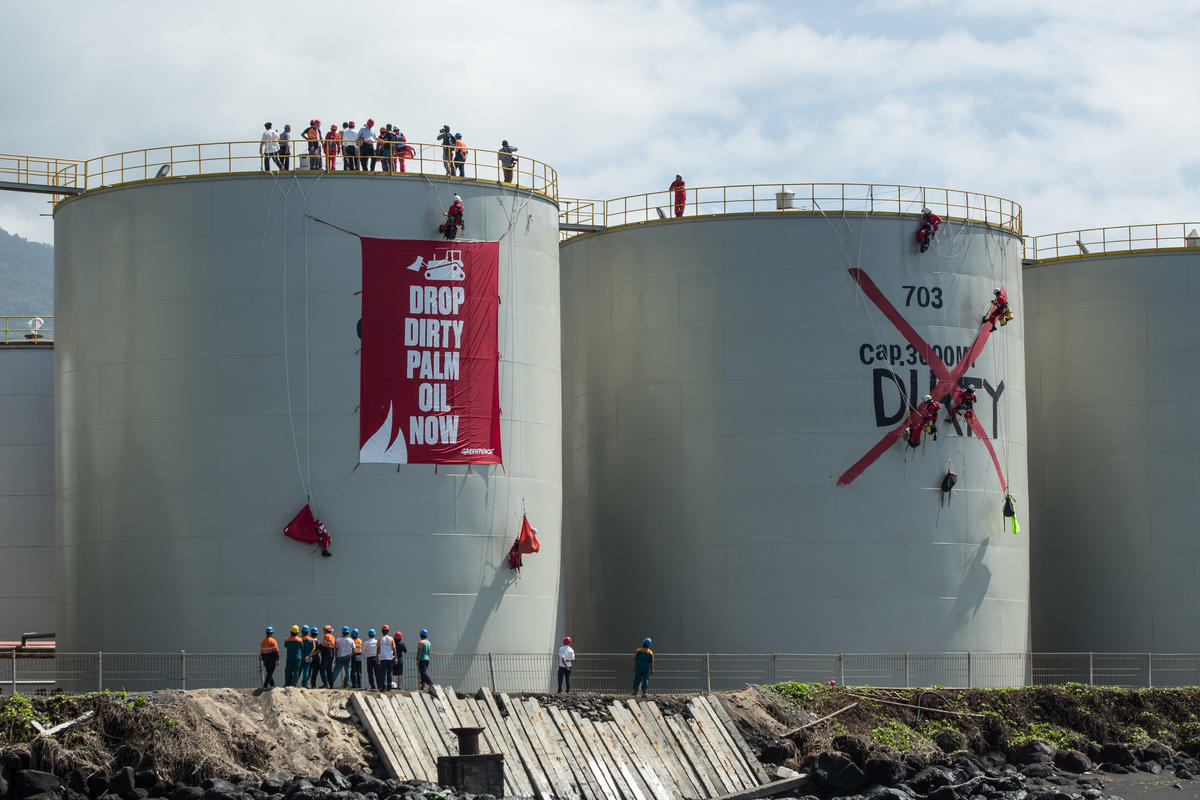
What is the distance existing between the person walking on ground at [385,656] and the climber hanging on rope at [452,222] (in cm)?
1173

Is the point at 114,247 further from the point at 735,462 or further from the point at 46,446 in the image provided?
the point at 735,462

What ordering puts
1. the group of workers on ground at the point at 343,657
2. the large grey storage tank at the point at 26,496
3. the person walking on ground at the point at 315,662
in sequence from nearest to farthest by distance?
the group of workers on ground at the point at 343,657, the person walking on ground at the point at 315,662, the large grey storage tank at the point at 26,496

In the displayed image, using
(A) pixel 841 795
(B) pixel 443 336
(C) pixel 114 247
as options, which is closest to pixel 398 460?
(B) pixel 443 336

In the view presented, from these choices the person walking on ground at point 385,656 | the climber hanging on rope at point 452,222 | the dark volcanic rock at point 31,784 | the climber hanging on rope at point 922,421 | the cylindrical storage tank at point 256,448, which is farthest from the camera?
the climber hanging on rope at point 922,421

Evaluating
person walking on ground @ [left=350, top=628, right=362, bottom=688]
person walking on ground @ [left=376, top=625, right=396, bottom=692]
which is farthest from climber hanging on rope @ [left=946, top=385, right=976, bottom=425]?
person walking on ground @ [left=350, top=628, right=362, bottom=688]

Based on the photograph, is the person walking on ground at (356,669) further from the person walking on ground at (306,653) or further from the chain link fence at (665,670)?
the chain link fence at (665,670)

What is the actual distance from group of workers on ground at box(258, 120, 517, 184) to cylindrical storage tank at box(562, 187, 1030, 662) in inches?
367

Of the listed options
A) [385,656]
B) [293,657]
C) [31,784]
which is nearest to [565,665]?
[385,656]

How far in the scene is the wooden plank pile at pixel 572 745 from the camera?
4112 cm

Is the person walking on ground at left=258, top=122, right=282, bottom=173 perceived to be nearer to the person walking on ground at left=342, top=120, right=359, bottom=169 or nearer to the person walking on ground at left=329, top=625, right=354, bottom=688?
the person walking on ground at left=342, top=120, right=359, bottom=169

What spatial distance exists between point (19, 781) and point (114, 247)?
62.6 feet

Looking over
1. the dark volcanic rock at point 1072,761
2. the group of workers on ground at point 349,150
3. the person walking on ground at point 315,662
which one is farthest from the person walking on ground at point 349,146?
the dark volcanic rock at point 1072,761

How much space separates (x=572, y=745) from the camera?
43.1m

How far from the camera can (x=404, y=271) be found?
50031mm
